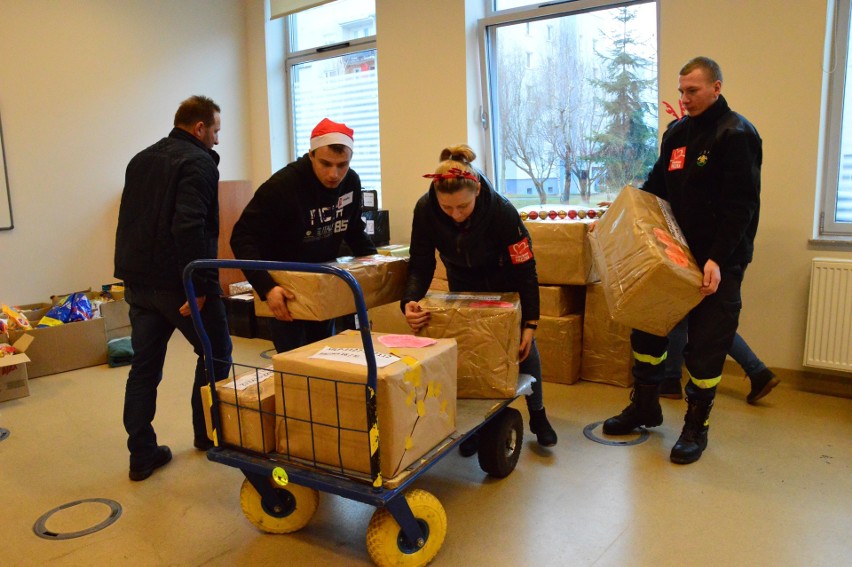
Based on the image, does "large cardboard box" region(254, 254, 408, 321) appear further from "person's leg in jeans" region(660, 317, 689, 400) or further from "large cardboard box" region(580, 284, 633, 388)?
"person's leg in jeans" region(660, 317, 689, 400)

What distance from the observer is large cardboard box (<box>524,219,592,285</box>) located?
3449 mm

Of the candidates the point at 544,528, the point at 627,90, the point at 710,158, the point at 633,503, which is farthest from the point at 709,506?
the point at 627,90

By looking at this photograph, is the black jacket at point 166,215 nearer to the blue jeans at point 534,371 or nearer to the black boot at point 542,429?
the blue jeans at point 534,371

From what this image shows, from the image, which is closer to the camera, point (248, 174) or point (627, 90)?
point (627, 90)

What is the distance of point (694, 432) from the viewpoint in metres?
2.58

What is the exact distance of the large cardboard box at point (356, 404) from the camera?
170 centimetres

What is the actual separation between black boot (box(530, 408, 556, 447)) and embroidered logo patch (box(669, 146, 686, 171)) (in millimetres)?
1093

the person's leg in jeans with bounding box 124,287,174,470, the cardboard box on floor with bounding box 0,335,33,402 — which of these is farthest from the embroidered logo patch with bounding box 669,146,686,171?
the cardboard box on floor with bounding box 0,335,33,402

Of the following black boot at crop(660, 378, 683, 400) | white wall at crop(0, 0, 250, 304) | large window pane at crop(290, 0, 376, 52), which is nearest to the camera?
black boot at crop(660, 378, 683, 400)

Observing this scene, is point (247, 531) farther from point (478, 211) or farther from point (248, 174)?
point (248, 174)

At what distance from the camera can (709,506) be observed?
219 centimetres

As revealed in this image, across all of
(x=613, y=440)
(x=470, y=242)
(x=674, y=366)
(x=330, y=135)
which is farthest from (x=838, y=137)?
(x=330, y=135)

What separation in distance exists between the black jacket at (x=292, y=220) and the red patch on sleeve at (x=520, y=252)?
636 mm

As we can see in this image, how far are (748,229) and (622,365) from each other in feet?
3.93
